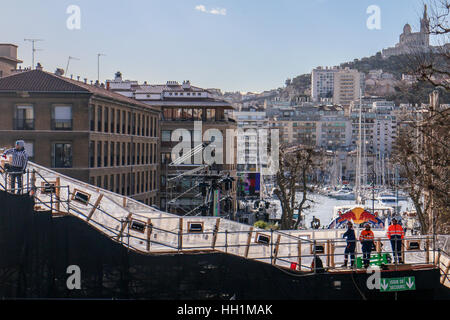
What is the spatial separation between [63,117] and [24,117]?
7.92ft

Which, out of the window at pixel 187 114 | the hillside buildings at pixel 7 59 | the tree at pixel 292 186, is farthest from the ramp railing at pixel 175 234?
the window at pixel 187 114

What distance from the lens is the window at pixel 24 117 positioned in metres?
38.8

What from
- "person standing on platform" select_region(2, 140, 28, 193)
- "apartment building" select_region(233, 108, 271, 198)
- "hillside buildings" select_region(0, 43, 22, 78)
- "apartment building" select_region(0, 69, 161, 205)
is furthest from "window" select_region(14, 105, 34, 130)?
"apartment building" select_region(233, 108, 271, 198)

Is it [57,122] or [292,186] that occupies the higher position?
[57,122]

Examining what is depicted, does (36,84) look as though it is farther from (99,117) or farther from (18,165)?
(18,165)

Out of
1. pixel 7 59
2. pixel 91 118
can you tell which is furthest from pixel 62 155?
pixel 7 59

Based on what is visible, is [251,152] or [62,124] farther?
[251,152]

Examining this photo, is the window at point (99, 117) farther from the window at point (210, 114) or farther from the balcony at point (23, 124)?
the window at point (210, 114)

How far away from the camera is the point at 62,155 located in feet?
129

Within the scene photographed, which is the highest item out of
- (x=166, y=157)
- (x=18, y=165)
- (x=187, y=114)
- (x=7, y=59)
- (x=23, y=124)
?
(x=7, y=59)

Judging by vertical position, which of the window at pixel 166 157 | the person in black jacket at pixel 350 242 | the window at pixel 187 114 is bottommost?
the person in black jacket at pixel 350 242

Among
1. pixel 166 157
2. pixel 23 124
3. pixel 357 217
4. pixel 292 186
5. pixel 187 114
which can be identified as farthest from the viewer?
pixel 187 114

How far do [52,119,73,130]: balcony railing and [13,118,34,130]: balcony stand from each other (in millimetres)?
1422

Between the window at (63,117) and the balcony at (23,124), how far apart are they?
1554 millimetres
